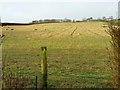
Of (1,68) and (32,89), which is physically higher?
(1,68)

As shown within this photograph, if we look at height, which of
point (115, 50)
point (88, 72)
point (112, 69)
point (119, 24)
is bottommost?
point (88, 72)

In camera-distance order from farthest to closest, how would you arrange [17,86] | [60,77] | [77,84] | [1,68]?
[60,77] < [77,84] < [1,68] < [17,86]

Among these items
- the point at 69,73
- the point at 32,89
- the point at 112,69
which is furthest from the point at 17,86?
the point at 69,73

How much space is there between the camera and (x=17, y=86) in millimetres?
8352

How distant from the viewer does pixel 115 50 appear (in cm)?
878

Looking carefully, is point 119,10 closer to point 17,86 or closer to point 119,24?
point 119,24

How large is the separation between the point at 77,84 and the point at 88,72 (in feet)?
11.7

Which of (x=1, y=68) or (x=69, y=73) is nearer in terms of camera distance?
(x=1, y=68)

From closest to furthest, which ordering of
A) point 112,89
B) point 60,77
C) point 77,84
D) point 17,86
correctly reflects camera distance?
point 17,86 → point 112,89 → point 77,84 → point 60,77

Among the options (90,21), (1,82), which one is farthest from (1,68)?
(90,21)

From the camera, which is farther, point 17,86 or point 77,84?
point 77,84

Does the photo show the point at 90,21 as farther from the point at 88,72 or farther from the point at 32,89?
the point at 32,89

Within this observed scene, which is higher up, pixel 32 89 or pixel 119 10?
pixel 119 10

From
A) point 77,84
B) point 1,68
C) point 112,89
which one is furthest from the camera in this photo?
point 77,84
